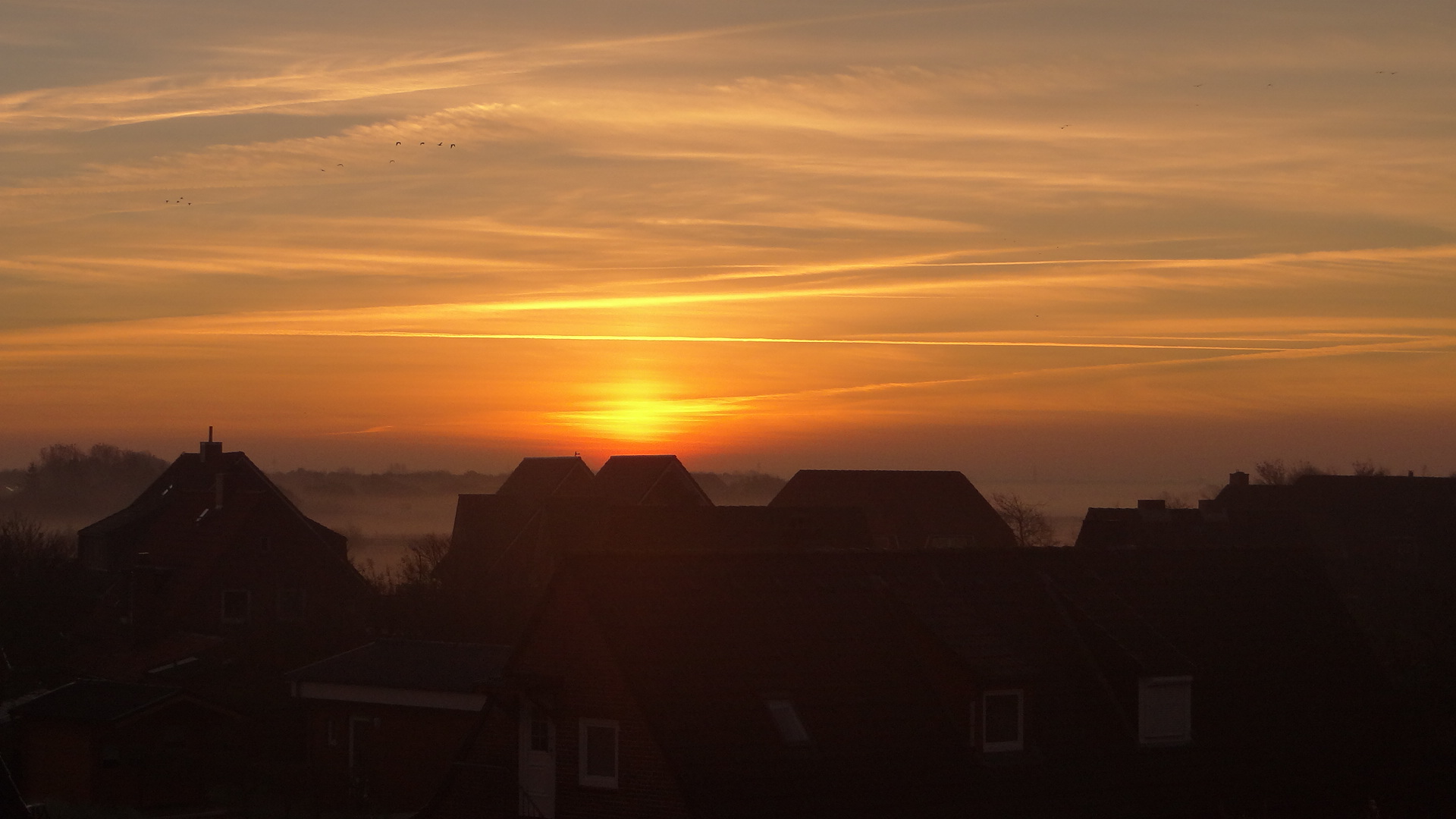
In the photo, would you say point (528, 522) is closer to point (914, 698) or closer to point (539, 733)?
point (539, 733)

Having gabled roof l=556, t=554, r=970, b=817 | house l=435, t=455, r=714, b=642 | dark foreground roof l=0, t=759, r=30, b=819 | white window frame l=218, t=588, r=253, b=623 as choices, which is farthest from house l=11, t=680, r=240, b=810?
dark foreground roof l=0, t=759, r=30, b=819

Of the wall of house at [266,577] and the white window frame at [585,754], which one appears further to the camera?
the wall of house at [266,577]

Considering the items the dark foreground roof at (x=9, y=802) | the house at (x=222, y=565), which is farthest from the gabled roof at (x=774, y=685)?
the house at (x=222, y=565)

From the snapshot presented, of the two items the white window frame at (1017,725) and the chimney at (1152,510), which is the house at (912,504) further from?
the white window frame at (1017,725)

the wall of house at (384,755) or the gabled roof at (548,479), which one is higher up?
the gabled roof at (548,479)

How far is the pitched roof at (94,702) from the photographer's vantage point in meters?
38.0

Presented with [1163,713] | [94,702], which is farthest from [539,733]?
[94,702]

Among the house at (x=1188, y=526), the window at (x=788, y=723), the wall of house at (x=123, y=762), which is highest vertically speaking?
the house at (x=1188, y=526)

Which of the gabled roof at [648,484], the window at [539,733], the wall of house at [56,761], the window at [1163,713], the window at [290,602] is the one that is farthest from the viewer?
the gabled roof at [648,484]

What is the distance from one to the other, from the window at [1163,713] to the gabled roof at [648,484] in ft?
135

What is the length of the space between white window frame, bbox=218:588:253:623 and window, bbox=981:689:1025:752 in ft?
143

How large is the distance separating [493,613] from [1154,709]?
103 feet

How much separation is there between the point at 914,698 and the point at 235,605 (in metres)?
43.4

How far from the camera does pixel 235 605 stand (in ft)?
198
